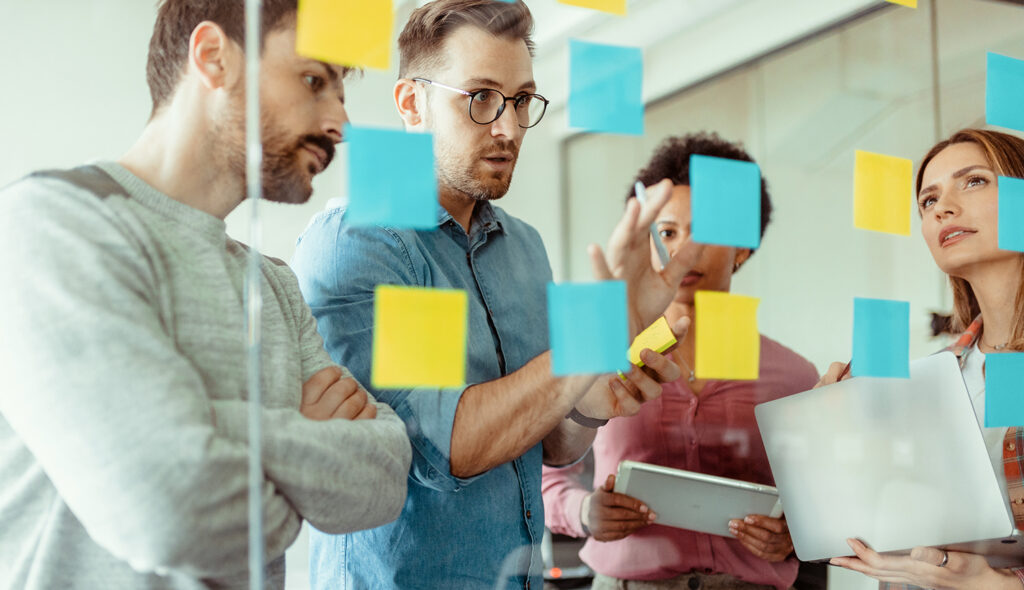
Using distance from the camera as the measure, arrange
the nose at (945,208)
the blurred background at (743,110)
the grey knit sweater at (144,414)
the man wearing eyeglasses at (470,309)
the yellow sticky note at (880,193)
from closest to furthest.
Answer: the grey knit sweater at (144,414) < the blurred background at (743,110) < the man wearing eyeglasses at (470,309) < the yellow sticky note at (880,193) < the nose at (945,208)

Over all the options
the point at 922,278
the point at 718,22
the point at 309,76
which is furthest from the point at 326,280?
the point at 922,278

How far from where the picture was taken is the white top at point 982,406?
1.27m

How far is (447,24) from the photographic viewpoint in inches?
38.9

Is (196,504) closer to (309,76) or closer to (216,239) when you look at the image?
(216,239)

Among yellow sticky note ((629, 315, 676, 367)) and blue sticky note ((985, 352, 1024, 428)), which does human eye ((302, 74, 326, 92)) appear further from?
blue sticky note ((985, 352, 1024, 428))

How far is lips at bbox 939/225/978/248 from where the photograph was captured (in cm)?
135

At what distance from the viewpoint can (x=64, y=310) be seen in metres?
0.68

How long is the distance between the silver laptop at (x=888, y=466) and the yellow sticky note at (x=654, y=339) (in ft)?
0.97

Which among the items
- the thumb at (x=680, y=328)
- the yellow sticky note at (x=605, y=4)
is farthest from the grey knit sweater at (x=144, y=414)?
the yellow sticky note at (x=605, y=4)

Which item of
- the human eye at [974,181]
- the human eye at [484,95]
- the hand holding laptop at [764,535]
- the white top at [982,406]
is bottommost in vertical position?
the hand holding laptop at [764,535]

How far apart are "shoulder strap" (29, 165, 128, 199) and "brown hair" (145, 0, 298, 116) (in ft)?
0.30

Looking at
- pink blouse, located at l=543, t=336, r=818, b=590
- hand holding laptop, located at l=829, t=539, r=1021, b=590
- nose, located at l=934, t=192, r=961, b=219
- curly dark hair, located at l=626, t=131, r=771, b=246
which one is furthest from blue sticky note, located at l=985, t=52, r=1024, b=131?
hand holding laptop, located at l=829, t=539, r=1021, b=590

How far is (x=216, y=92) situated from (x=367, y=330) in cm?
29

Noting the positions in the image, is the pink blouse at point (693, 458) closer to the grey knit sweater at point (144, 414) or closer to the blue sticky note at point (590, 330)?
the blue sticky note at point (590, 330)
